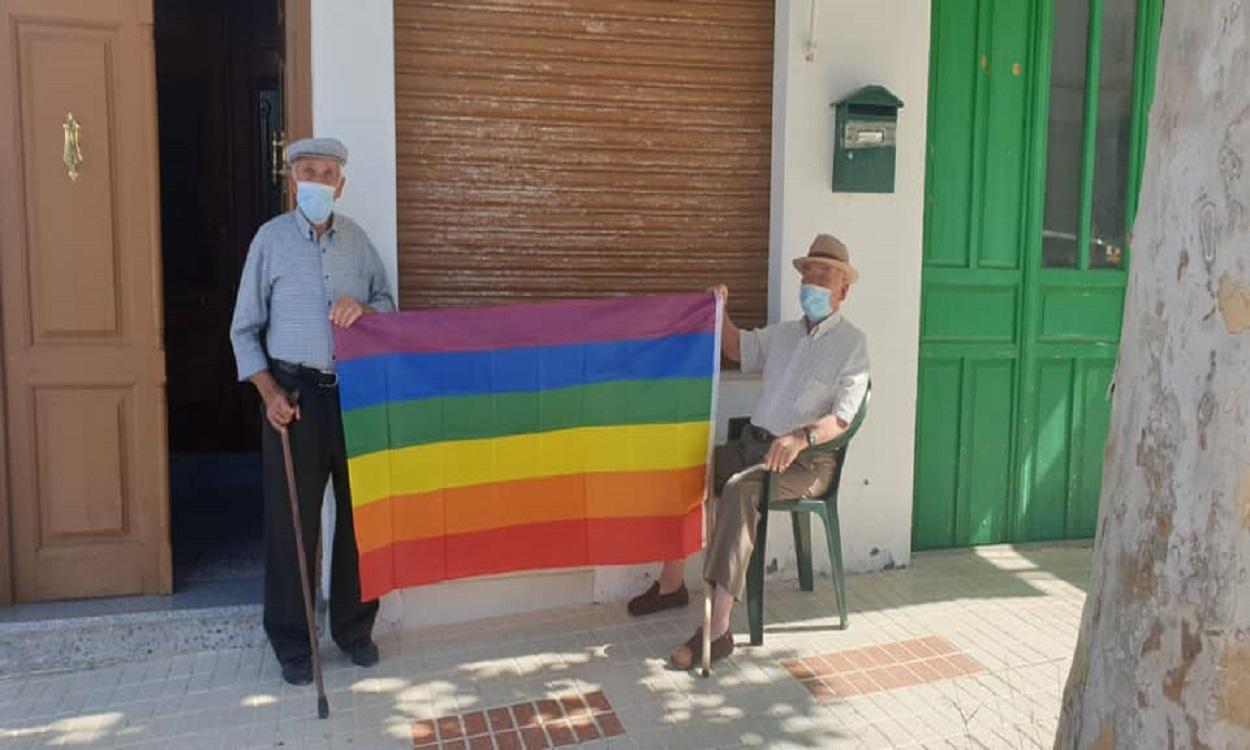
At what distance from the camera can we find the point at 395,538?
3.74 meters

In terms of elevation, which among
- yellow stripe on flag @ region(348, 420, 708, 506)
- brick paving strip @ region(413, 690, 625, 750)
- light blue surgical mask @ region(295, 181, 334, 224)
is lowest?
brick paving strip @ region(413, 690, 625, 750)

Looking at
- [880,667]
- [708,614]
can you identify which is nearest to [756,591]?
[708,614]

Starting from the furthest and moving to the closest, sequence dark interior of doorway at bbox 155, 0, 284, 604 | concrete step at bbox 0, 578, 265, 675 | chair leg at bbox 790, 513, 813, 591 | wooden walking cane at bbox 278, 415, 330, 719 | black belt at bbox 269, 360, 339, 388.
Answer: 1. dark interior of doorway at bbox 155, 0, 284, 604
2. chair leg at bbox 790, 513, 813, 591
3. concrete step at bbox 0, 578, 265, 675
4. black belt at bbox 269, 360, 339, 388
5. wooden walking cane at bbox 278, 415, 330, 719

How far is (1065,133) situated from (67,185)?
15.7 feet

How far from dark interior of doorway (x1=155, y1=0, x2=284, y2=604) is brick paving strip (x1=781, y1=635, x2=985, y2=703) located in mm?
3834

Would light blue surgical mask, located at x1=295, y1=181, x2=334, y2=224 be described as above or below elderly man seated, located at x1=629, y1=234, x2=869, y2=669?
above

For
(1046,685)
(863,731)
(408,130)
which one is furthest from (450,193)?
(1046,685)

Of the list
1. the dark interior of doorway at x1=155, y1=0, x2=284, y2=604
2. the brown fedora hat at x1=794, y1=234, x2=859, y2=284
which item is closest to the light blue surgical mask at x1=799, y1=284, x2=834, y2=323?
the brown fedora hat at x1=794, y1=234, x2=859, y2=284

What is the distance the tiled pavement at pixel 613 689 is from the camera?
3.30 meters

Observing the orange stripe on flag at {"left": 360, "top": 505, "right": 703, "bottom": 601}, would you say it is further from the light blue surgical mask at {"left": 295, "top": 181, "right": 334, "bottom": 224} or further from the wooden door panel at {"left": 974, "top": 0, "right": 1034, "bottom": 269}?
the wooden door panel at {"left": 974, "top": 0, "right": 1034, "bottom": 269}

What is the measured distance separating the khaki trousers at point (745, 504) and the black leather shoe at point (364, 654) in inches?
52.8

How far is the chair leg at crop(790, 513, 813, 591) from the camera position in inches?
176

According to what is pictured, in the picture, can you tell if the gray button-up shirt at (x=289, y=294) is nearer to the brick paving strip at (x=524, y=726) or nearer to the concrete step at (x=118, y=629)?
the concrete step at (x=118, y=629)

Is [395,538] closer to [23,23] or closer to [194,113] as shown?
[23,23]
